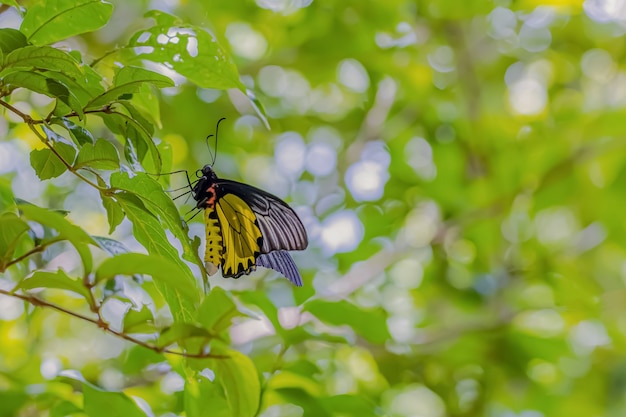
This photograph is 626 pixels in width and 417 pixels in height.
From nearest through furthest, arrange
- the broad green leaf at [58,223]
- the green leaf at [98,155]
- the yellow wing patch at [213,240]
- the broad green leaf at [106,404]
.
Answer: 1. the broad green leaf at [58,223]
2. the green leaf at [98,155]
3. the broad green leaf at [106,404]
4. the yellow wing patch at [213,240]

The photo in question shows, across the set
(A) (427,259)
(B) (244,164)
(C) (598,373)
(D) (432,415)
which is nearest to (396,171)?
(A) (427,259)

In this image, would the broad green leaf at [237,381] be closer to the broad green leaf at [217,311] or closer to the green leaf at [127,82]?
the broad green leaf at [217,311]

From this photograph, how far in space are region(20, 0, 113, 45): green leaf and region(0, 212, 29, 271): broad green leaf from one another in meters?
0.20

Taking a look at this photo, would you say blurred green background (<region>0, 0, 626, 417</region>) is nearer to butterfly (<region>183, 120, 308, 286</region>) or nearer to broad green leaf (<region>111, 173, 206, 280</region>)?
butterfly (<region>183, 120, 308, 286</region>)

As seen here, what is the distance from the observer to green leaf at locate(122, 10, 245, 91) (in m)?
0.65

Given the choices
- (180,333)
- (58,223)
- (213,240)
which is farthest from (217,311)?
(213,240)

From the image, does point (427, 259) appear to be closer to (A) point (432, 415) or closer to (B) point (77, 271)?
(A) point (432, 415)

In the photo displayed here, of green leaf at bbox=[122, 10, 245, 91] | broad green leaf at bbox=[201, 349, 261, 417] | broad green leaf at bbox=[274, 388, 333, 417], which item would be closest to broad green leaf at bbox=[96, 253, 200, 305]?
broad green leaf at bbox=[201, 349, 261, 417]

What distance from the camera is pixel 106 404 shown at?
67 cm

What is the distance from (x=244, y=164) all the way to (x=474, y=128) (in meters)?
0.64

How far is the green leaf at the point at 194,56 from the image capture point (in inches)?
25.5

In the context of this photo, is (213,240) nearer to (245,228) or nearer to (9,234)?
(245,228)

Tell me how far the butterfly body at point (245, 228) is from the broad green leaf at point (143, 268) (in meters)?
0.32

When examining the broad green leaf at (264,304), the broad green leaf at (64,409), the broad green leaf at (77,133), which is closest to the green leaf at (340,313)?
the broad green leaf at (264,304)
